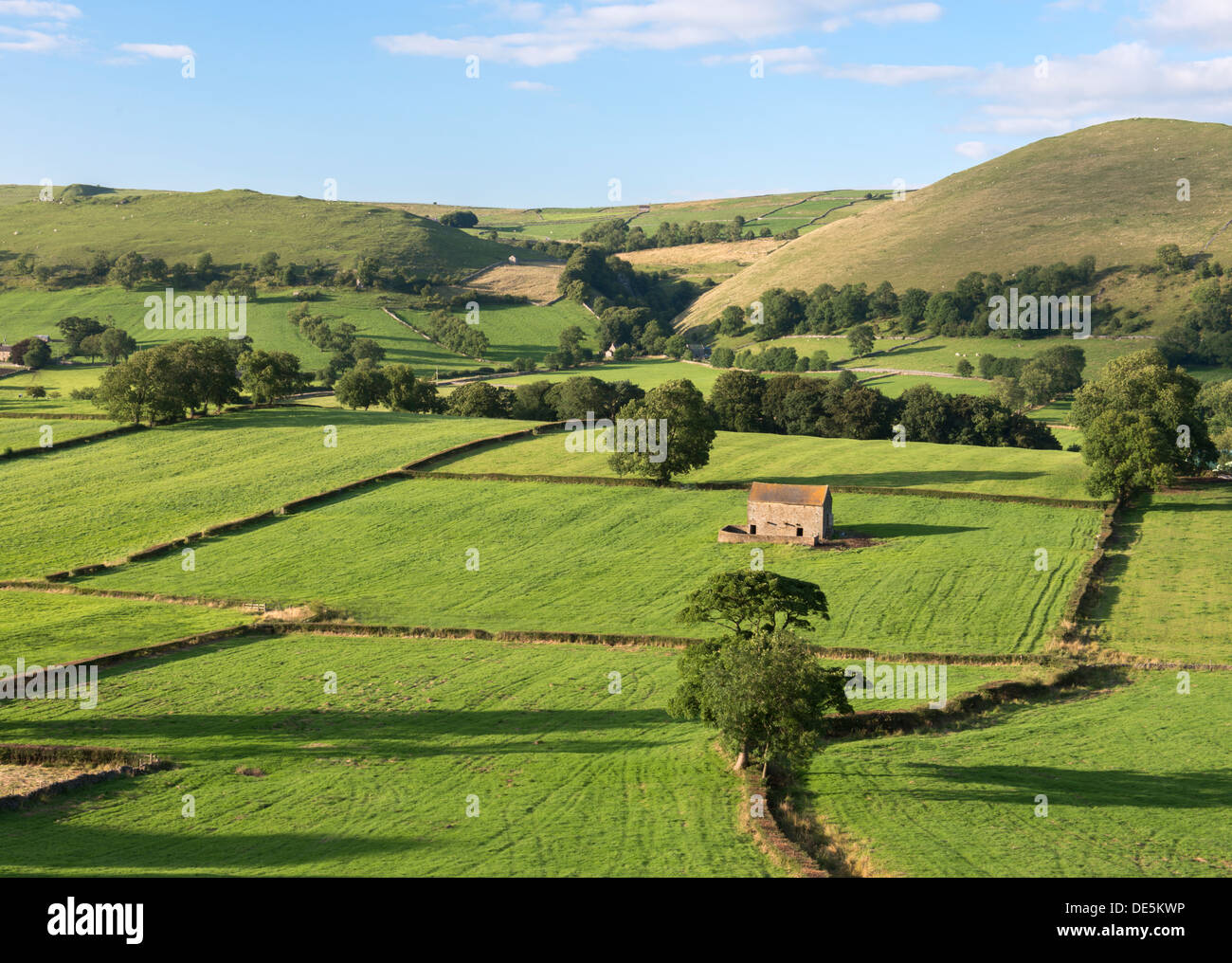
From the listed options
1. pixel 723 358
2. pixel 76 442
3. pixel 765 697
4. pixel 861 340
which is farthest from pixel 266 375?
pixel 861 340

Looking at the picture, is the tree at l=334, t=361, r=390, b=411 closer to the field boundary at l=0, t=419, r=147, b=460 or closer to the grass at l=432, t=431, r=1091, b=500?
the field boundary at l=0, t=419, r=147, b=460

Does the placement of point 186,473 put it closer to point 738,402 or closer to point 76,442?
point 76,442

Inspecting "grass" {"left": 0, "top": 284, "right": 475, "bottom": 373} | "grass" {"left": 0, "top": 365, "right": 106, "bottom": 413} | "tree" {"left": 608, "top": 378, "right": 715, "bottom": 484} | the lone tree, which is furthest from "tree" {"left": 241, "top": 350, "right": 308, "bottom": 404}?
the lone tree

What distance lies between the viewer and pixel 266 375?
397 feet

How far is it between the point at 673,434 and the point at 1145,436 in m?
36.4

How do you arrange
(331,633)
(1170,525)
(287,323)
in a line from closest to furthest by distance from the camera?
(331,633) → (1170,525) → (287,323)

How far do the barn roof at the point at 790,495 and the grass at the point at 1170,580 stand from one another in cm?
1883

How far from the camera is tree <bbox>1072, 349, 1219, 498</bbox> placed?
81938mm

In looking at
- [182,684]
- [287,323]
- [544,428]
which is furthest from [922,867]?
[287,323]

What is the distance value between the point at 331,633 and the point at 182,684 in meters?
10.0

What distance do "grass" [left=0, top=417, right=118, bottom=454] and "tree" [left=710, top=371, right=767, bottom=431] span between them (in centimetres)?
6477

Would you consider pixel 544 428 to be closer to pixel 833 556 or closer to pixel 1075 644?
pixel 833 556

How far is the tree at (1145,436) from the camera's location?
269 feet

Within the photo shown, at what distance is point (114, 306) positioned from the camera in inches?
7539
